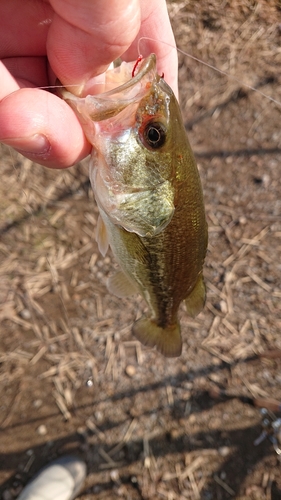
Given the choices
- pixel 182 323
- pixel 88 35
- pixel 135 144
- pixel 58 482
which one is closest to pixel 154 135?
pixel 135 144

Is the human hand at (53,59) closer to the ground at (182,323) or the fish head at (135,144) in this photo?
the fish head at (135,144)

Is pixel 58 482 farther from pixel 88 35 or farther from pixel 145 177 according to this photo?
pixel 88 35

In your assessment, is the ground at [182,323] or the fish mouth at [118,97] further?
the ground at [182,323]

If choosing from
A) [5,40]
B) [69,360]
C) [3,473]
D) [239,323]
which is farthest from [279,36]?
[3,473]

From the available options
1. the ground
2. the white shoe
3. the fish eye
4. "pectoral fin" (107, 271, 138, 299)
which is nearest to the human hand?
the fish eye

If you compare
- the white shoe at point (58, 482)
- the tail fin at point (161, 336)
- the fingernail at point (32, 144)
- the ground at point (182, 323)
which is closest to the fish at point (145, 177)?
the fingernail at point (32, 144)

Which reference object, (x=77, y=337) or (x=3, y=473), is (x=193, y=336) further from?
(x=3, y=473)
